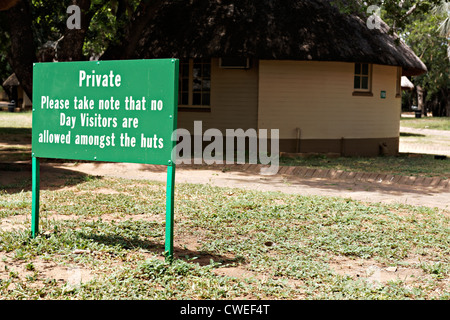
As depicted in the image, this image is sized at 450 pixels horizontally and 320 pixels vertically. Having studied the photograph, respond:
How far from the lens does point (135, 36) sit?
50.9ft

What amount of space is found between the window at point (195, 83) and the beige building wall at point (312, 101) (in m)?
1.86

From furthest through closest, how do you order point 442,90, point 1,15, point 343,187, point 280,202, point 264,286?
1. point 442,90
2. point 1,15
3. point 343,187
4. point 280,202
5. point 264,286

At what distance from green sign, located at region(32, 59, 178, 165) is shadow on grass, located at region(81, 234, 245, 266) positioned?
3.15 feet

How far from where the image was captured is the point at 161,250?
592cm

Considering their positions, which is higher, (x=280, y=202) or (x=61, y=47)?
(x=61, y=47)

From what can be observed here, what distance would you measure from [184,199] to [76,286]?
447cm

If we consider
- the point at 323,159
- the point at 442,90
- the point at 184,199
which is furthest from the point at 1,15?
the point at 442,90

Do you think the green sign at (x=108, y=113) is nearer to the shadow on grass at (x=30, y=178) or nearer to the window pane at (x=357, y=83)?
the shadow on grass at (x=30, y=178)

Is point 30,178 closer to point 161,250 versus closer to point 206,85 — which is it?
point 161,250

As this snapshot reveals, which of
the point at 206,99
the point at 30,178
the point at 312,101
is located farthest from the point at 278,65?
the point at 30,178

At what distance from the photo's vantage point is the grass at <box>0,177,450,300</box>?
476cm

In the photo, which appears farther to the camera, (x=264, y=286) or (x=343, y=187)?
(x=343, y=187)
